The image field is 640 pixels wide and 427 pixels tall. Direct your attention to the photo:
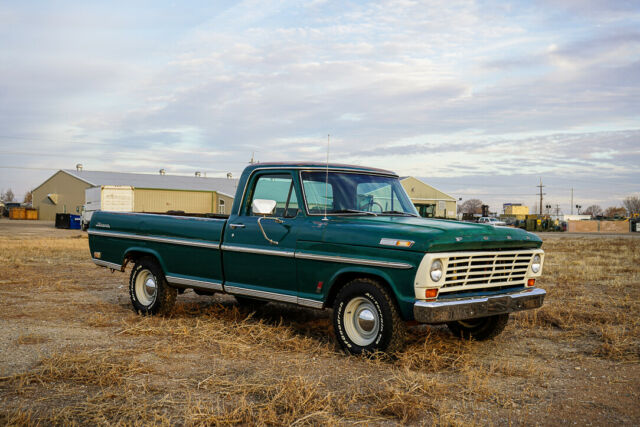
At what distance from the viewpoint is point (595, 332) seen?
690cm

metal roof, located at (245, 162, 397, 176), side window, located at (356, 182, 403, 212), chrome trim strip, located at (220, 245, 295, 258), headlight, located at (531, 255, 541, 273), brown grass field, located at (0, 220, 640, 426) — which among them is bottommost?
brown grass field, located at (0, 220, 640, 426)

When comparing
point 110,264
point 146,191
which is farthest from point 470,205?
point 110,264

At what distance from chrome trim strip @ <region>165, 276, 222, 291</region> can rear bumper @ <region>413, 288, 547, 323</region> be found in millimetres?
2785

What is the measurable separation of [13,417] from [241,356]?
7.31 ft

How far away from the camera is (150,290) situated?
25.9 ft

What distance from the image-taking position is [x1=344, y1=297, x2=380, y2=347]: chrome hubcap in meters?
5.47

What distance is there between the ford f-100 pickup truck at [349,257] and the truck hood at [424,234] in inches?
0.5

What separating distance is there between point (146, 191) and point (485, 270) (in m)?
51.7

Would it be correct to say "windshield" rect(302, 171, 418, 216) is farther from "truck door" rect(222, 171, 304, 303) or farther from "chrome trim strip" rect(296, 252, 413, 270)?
"chrome trim strip" rect(296, 252, 413, 270)

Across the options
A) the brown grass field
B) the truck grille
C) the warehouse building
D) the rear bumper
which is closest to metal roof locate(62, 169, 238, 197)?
the warehouse building

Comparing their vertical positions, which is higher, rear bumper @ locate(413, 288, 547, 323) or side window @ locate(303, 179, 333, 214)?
side window @ locate(303, 179, 333, 214)

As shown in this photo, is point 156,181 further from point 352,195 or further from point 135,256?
point 352,195

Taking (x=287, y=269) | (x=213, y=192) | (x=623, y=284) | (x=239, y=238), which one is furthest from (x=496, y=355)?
(x=213, y=192)

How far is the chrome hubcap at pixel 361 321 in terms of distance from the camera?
215 inches
